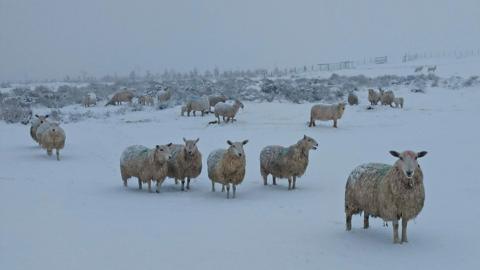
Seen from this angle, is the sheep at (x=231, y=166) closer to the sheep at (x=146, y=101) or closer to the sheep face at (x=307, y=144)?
the sheep face at (x=307, y=144)

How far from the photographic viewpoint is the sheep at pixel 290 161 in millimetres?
14344

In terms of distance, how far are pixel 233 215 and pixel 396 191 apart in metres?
3.88

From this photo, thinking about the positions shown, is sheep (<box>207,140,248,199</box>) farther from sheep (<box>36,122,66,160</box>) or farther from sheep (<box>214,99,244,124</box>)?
sheep (<box>214,99,244,124</box>)

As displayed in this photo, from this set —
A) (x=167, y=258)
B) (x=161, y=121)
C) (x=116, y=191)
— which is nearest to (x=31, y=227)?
(x=167, y=258)

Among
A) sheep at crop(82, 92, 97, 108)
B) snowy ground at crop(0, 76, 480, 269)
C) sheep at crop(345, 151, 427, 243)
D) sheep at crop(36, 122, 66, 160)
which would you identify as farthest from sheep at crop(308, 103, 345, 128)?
sheep at crop(82, 92, 97, 108)

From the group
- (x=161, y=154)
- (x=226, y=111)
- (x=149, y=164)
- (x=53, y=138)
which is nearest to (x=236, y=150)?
(x=161, y=154)

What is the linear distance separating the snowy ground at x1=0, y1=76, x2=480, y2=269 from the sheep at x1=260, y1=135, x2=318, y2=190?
0.46 m

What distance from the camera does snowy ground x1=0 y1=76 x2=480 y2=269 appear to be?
26.4 ft

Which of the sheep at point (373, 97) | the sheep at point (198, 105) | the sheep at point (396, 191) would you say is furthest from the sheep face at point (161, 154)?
the sheep at point (373, 97)

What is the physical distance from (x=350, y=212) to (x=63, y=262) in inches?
198

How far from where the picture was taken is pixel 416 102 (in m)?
34.9

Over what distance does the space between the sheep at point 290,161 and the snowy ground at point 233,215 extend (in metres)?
0.46

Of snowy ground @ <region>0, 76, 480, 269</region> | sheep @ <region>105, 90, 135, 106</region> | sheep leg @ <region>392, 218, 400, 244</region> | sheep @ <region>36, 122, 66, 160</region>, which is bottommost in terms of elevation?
snowy ground @ <region>0, 76, 480, 269</region>

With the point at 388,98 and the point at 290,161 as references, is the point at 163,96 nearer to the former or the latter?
the point at 388,98
